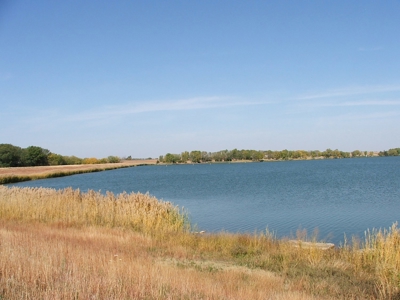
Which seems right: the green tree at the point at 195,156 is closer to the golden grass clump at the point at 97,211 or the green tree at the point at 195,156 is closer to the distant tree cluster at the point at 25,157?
the distant tree cluster at the point at 25,157

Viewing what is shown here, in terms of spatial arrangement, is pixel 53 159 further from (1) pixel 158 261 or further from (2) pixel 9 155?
(1) pixel 158 261

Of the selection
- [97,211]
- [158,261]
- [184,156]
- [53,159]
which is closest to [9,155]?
[53,159]

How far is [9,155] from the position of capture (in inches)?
3617

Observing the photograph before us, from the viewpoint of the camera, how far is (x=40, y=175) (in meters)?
62.8

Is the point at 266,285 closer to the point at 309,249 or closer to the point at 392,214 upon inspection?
the point at 309,249

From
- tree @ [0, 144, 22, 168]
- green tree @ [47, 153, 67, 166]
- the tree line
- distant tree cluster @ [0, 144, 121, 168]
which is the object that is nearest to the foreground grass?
tree @ [0, 144, 22, 168]

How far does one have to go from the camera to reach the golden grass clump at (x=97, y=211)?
13.7 metres

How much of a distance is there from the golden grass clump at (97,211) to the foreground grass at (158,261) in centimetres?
4

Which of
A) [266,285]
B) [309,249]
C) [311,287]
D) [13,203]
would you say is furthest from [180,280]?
[13,203]

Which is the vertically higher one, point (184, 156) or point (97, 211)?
point (184, 156)

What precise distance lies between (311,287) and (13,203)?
13041 millimetres

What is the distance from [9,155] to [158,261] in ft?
311

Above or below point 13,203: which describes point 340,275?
below

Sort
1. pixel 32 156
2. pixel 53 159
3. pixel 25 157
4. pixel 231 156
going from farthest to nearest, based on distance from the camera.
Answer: pixel 231 156 → pixel 53 159 → pixel 32 156 → pixel 25 157
